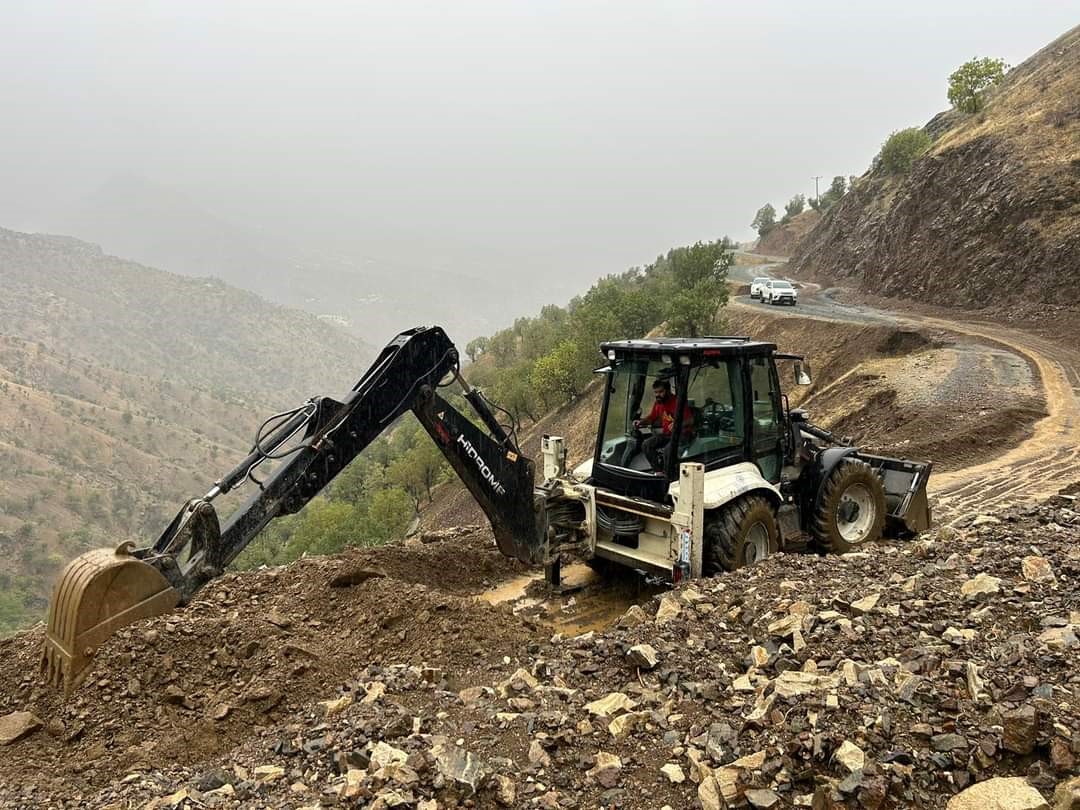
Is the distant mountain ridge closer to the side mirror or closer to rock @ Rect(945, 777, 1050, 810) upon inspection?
the side mirror

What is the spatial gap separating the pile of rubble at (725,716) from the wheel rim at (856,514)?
219 cm

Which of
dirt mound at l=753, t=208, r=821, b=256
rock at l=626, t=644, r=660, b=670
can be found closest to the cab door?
rock at l=626, t=644, r=660, b=670

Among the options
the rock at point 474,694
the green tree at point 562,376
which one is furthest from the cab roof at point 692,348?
the green tree at point 562,376

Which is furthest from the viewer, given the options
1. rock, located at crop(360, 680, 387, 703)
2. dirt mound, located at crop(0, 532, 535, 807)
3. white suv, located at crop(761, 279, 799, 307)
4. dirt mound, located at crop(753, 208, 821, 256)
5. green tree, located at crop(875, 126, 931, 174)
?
dirt mound, located at crop(753, 208, 821, 256)

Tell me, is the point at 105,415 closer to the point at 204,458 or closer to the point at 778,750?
the point at 204,458

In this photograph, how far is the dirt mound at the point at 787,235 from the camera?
66.5 meters

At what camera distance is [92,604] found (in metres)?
3.98

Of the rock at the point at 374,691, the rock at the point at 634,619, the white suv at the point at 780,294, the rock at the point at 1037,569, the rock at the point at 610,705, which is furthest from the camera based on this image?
the white suv at the point at 780,294

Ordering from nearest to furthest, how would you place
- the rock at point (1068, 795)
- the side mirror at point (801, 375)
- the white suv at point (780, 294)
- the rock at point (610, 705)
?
the rock at point (1068, 795) → the rock at point (610, 705) → the side mirror at point (801, 375) → the white suv at point (780, 294)

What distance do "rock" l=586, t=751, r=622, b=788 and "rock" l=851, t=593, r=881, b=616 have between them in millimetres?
1994

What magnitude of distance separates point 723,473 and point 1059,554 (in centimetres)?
240

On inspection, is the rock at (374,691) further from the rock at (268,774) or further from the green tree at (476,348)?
the green tree at (476,348)

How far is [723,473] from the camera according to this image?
20.5ft

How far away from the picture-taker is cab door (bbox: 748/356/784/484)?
653cm
